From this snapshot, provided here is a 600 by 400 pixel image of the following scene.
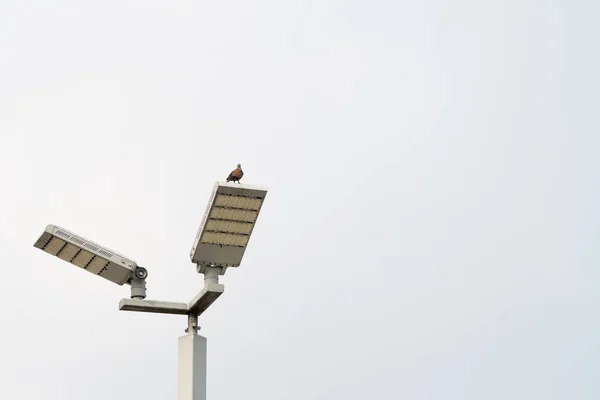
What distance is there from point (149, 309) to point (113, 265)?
78cm

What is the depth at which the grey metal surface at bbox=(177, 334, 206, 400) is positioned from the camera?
50.2 ft

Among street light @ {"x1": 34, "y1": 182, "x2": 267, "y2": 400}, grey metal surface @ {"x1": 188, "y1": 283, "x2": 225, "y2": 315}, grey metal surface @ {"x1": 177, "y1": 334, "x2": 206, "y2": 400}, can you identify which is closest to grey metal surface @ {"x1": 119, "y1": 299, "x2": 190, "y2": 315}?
street light @ {"x1": 34, "y1": 182, "x2": 267, "y2": 400}

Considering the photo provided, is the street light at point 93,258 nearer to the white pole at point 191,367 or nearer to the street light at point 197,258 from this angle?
the street light at point 197,258

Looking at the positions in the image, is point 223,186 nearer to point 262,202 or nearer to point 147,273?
point 262,202

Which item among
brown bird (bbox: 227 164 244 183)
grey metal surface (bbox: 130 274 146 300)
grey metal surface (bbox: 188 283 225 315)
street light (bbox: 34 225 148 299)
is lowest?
grey metal surface (bbox: 188 283 225 315)

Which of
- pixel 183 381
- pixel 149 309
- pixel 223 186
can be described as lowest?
pixel 183 381

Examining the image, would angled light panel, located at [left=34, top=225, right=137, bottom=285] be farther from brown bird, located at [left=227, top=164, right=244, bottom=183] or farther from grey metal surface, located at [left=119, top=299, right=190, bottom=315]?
brown bird, located at [left=227, top=164, right=244, bottom=183]

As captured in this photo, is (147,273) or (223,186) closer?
(223,186)

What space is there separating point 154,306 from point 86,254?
114cm

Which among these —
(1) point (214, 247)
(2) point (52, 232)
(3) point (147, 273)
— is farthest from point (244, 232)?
(2) point (52, 232)

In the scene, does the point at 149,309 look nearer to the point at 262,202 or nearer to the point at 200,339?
the point at 200,339

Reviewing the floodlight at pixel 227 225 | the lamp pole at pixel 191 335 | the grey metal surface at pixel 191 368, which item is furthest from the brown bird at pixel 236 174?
the grey metal surface at pixel 191 368

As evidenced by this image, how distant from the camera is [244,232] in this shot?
51.1 feet

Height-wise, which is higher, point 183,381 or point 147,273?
point 147,273
